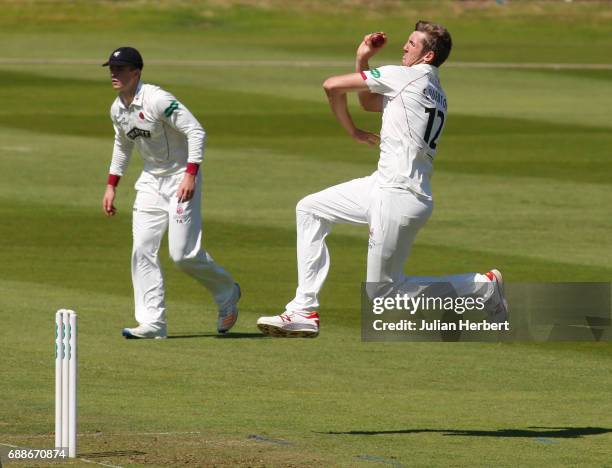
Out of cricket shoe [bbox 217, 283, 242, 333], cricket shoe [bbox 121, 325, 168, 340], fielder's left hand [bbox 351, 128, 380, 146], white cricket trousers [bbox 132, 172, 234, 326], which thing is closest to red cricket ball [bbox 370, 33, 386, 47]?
fielder's left hand [bbox 351, 128, 380, 146]

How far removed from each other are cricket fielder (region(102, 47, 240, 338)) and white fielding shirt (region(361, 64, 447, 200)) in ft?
8.97

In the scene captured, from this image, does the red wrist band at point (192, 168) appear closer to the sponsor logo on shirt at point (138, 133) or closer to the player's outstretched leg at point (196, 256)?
the player's outstretched leg at point (196, 256)

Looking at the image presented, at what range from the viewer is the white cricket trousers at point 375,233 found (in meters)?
10.2

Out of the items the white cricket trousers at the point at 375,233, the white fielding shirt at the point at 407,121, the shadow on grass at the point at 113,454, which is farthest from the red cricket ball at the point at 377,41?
the shadow on grass at the point at 113,454

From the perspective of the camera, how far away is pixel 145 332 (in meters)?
12.9

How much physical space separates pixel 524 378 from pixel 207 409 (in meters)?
2.52

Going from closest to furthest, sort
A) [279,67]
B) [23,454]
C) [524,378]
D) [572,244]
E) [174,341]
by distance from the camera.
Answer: [23,454]
[524,378]
[174,341]
[572,244]
[279,67]

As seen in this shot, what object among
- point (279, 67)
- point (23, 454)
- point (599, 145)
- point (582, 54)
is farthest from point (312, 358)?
point (582, 54)

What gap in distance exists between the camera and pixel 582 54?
4406 cm

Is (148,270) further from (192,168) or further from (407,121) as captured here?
(407,121)

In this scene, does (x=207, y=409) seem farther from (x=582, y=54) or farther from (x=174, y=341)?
(x=582, y=54)

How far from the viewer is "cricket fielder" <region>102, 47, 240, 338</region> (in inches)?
498

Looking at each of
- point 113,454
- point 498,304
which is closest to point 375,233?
point 498,304

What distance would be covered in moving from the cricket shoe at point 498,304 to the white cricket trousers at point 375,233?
0.18 ft
